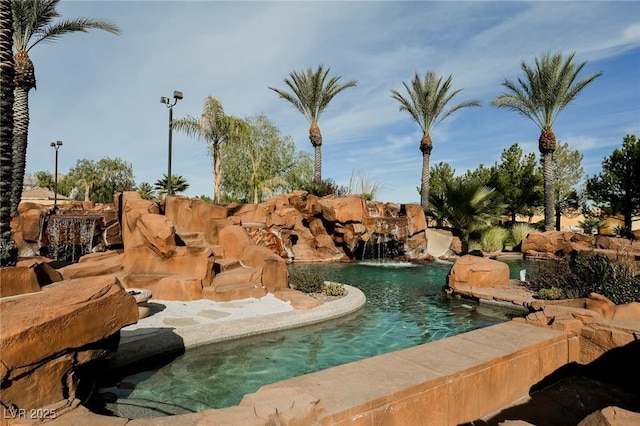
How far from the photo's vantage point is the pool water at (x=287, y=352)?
4.18 m

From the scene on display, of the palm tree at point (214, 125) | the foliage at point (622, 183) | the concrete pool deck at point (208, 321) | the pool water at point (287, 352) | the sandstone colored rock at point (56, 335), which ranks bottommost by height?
the pool water at point (287, 352)

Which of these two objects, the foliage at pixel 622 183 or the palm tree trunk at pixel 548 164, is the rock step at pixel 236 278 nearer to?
the palm tree trunk at pixel 548 164

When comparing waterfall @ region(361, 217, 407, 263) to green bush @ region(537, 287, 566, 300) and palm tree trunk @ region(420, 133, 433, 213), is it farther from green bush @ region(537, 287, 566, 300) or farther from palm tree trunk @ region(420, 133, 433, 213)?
green bush @ region(537, 287, 566, 300)

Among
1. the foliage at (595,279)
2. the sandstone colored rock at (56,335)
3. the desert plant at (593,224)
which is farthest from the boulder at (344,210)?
the desert plant at (593,224)

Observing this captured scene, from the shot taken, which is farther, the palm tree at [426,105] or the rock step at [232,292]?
the palm tree at [426,105]

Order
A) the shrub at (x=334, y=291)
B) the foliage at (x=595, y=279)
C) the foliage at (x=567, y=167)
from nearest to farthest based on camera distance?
1. the foliage at (x=595, y=279)
2. the shrub at (x=334, y=291)
3. the foliage at (x=567, y=167)

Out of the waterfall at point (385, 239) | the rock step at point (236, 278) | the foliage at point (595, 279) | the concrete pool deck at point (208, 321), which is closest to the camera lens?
the concrete pool deck at point (208, 321)

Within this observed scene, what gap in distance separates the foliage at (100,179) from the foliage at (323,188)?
1348 inches

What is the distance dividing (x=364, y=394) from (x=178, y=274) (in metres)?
7.26

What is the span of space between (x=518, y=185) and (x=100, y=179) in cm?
5290

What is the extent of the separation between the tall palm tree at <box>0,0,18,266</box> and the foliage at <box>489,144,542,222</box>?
30.8 metres

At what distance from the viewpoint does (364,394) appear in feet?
8.45

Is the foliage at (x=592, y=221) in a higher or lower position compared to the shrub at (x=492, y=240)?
higher

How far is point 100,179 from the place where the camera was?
176ft
